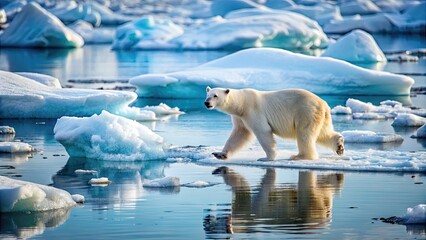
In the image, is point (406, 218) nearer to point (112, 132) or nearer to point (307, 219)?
point (307, 219)

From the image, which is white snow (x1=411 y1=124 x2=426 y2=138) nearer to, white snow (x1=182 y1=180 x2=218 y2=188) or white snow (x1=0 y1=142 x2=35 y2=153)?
white snow (x1=182 y1=180 x2=218 y2=188)

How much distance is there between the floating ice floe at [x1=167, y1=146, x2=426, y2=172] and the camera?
384 inches

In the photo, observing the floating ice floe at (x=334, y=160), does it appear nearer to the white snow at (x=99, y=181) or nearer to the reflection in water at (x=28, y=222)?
the white snow at (x=99, y=181)

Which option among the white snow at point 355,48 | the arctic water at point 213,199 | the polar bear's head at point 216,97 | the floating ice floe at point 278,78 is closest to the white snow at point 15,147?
the arctic water at point 213,199

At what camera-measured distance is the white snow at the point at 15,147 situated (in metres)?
11.3

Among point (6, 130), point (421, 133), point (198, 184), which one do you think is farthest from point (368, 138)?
point (6, 130)

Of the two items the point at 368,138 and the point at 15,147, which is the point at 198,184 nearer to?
the point at 15,147

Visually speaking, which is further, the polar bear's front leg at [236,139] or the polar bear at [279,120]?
the polar bear's front leg at [236,139]

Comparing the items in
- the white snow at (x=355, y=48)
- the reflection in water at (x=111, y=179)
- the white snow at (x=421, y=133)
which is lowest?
the white snow at (x=355, y=48)

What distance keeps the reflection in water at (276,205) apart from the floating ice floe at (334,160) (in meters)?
0.28

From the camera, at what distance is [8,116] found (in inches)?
576

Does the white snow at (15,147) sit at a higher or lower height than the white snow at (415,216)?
lower

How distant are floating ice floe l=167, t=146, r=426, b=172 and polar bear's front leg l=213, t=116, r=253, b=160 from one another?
0.22ft

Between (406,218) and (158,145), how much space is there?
12.4 feet
